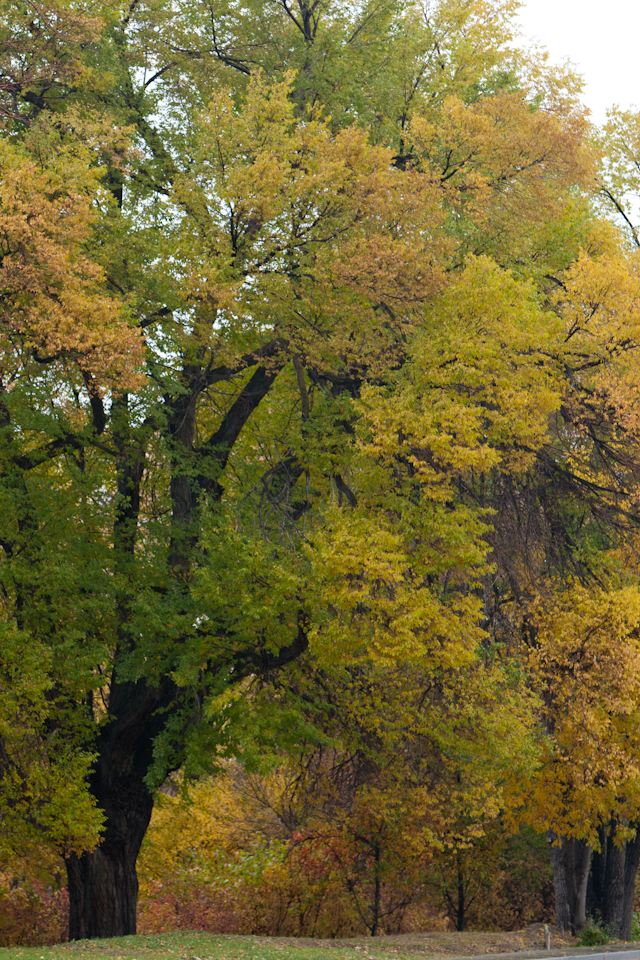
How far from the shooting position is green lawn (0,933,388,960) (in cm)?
1029

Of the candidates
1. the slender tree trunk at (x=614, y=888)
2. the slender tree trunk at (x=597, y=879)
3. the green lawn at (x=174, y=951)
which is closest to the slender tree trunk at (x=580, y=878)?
the slender tree trunk at (x=614, y=888)

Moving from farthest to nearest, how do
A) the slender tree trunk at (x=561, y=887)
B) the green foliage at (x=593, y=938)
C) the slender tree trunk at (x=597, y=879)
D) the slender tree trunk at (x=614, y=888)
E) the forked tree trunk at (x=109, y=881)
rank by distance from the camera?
1. the slender tree trunk at (x=597, y=879)
2. the slender tree trunk at (x=614, y=888)
3. the slender tree trunk at (x=561, y=887)
4. the green foliage at (x=593, y=938)
5. the forked tree trunk at (x=109, y=881)

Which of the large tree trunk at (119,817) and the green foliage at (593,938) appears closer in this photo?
the large tree trunk at (119,817)

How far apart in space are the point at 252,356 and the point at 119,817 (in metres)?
8.16

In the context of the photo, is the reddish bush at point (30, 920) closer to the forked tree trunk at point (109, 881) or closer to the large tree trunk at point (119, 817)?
the forked tree trunk at point (109, 881)

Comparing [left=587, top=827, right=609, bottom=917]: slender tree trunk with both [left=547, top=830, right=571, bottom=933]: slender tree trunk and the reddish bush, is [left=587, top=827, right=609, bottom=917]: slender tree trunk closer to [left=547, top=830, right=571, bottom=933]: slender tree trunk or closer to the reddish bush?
[left=547, top=830, right=571, bottom=933]: slender tree trunk

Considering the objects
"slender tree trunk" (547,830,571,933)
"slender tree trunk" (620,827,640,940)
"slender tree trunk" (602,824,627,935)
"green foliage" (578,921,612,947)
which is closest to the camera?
"green foliage" (578,921,612,947)

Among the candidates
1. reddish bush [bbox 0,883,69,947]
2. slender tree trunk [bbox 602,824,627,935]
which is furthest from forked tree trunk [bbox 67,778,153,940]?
slender tree trunk [bbox 602,824,627,935]

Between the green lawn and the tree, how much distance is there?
2375 millimetres

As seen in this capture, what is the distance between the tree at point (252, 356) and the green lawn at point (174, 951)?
2.37 m

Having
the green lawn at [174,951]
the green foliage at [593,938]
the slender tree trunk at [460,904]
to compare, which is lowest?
the slender tree trunk at [460,904]

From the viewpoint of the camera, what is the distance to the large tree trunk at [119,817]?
15352 millimetres

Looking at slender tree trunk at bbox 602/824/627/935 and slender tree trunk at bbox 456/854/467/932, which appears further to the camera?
slender tree trunk at bbox 456/854/467/932

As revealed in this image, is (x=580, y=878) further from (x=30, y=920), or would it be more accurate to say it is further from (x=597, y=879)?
(x=30, y=920)
